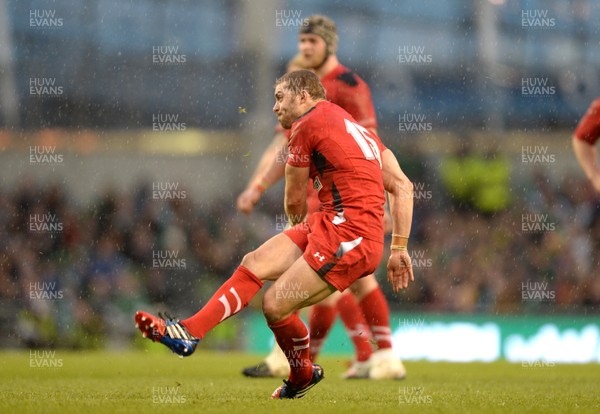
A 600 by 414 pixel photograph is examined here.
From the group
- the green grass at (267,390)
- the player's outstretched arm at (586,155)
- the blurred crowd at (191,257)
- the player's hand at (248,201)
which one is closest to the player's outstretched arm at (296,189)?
the green grass at (267,390)

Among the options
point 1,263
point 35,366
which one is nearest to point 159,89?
point 1,263

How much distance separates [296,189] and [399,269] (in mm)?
770

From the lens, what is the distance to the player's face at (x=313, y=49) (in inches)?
340

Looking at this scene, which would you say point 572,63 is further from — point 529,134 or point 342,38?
point 342,38

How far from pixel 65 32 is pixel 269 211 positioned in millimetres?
5019

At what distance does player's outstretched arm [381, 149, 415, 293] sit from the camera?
6434 mm

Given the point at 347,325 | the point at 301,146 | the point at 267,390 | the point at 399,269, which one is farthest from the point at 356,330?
the point at 301,146

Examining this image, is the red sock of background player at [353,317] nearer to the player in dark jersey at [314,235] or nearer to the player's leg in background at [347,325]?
the player's leg in background at [347,325]

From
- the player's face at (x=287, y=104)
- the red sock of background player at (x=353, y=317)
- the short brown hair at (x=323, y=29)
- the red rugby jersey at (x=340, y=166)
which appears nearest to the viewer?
the red rugby jersey at (x=340, y=166)

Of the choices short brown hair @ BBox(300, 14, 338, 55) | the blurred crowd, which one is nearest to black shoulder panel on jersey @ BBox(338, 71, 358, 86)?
short brown hair @ BBox(300, 14, 338, 55)

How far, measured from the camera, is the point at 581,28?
68.9 ft

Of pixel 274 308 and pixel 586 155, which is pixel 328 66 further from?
pixel 274 308

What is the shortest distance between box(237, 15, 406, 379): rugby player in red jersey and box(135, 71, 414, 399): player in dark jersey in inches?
79.4

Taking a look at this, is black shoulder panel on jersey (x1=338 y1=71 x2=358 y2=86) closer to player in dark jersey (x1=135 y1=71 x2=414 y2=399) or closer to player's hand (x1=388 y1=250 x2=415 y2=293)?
player in dark jersey (x1=135 y1=71 x2=414 y2=399)
